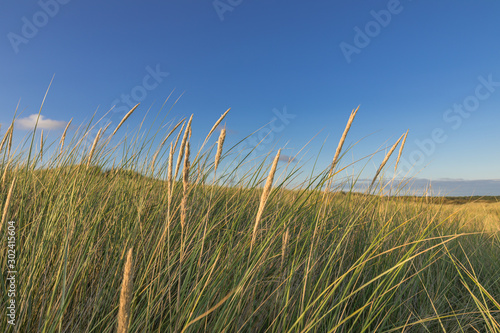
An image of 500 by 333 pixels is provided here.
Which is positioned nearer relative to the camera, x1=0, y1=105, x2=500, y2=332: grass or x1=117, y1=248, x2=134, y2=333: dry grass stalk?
x1=117, y1=248, x2=134, y2=333: dry grass stalk

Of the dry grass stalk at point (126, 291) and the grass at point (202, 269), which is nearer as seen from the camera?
the dry grass stalk at point (126, 291)

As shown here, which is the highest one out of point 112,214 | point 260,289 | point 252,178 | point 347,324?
point 252,178

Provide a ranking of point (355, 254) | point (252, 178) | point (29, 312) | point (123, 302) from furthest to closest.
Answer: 1. point (252, 178)
2. point (355, 254)
3. point (29, 312)
4. point (123, 302)

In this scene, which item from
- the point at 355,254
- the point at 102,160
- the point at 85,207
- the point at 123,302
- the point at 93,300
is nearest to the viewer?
the point at 123,302

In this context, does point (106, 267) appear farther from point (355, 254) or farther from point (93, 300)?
point (355, 254)

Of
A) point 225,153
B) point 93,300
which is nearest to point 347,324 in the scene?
point 93,300

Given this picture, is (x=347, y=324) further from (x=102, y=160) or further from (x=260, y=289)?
(x=102, y=160)

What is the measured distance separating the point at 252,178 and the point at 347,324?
143cm

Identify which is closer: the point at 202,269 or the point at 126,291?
the point at 126,291

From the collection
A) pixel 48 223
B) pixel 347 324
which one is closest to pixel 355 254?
pixel 347 324

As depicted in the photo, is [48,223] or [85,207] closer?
[48,223]

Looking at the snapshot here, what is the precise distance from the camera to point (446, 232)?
3.56 metres

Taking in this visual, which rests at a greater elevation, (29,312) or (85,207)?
(85,207)

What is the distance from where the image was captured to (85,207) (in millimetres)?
1841
